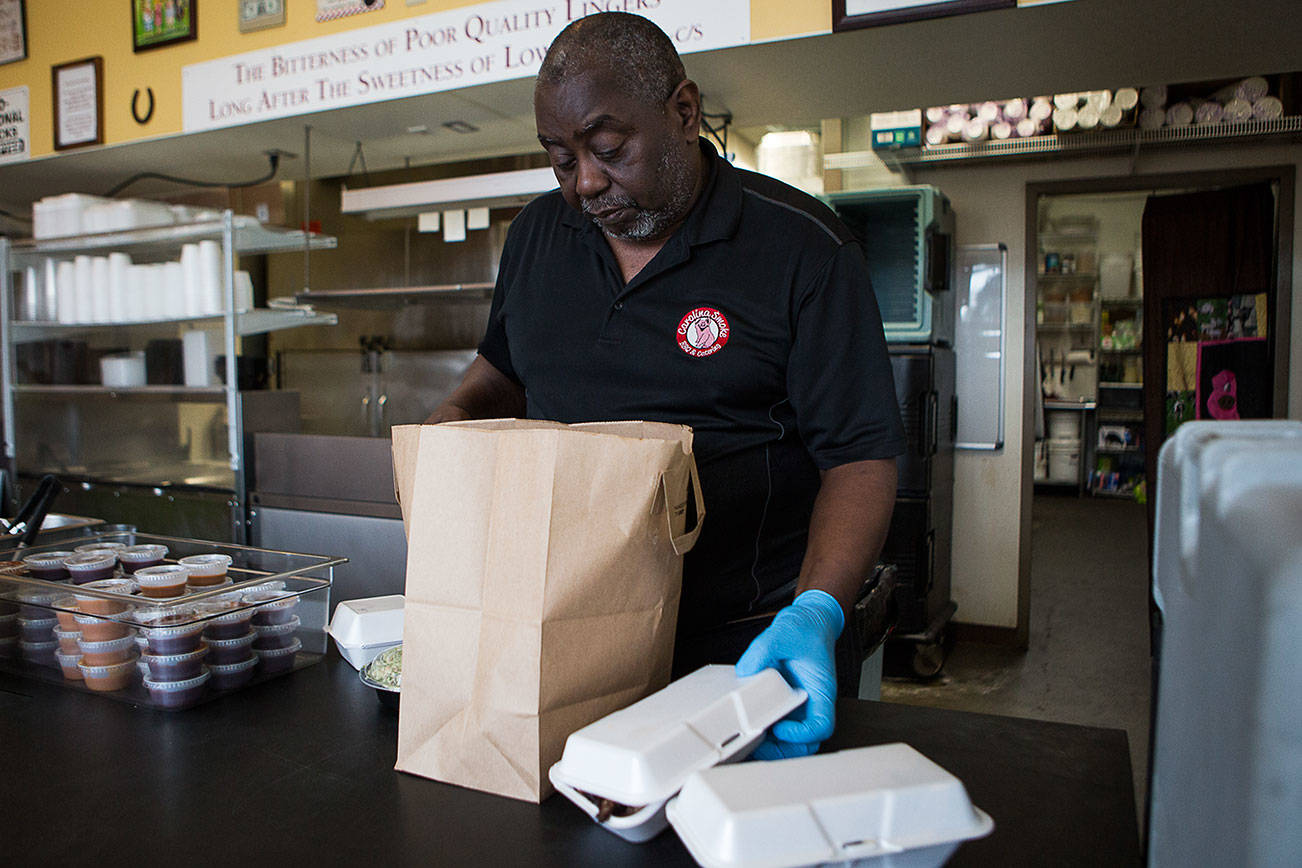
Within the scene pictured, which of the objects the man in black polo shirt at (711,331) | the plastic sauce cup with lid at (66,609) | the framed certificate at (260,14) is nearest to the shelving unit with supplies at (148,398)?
the framed certificate at (260,14)

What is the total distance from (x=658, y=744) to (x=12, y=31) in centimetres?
457

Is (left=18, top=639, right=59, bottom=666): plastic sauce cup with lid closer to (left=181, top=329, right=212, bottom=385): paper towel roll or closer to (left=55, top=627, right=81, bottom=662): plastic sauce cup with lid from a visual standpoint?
(left=55, top=627, right=81, bottom=662): plastic sauce cup with lid

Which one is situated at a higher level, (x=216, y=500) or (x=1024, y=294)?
(x=1024, y=294)

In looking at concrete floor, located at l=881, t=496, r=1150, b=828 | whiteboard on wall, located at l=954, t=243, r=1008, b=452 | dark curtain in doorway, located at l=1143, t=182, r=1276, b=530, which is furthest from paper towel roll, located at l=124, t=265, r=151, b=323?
dark curtain in doorway, located at l=1143, t=182, r=1276, b=530

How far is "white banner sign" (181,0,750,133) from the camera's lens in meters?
2.56

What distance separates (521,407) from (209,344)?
2.67 metres

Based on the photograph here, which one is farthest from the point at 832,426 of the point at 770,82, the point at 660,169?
the point at 770,82

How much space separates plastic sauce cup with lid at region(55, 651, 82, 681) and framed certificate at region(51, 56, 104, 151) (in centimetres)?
313

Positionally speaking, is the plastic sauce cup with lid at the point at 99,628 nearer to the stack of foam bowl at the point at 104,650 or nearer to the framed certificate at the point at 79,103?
the stack of foam bowl at the point at 104,650

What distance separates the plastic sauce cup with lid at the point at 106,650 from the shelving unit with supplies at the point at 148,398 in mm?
2270

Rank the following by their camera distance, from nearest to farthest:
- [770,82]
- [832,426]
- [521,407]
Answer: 1. [832,426]
2. [521,407]
3. [770,82]

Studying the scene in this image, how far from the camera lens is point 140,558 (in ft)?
4.70

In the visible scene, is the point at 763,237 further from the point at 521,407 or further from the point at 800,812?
the point at 800,812

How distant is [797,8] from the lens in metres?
2.43
